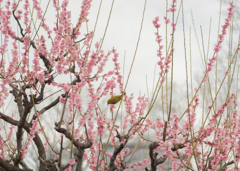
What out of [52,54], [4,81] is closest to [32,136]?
[4,81]

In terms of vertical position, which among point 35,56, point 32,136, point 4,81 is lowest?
point 32,136

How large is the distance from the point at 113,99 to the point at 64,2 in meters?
1.25

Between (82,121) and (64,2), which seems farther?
(64,2)

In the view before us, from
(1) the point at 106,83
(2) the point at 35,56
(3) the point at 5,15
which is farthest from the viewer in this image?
(3) the point at 5,15

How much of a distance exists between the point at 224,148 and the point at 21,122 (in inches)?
71.9

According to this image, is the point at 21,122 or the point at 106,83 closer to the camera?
the point at 106,83

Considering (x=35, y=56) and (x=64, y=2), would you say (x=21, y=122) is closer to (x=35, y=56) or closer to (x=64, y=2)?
(x=35, y=56)

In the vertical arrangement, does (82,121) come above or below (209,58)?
below

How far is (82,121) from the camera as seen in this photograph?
1753 mm

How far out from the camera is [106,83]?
78.0 inches

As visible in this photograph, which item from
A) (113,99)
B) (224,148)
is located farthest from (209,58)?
(113,99)

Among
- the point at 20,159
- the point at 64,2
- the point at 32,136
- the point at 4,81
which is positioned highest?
the point at 64,2

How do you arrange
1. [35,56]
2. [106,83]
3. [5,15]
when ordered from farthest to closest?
[5,15], [35,56], [106,83]

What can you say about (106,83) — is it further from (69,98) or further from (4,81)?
(4,81)
